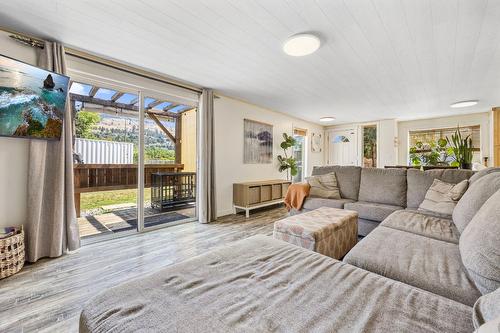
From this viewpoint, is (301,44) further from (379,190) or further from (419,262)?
(379,190)

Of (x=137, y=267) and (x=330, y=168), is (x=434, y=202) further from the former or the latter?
(x=137, y=267)

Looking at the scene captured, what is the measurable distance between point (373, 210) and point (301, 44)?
2.19 m

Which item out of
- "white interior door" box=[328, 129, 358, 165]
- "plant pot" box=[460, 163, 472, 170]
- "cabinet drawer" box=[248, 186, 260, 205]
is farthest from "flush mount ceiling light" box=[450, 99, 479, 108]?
"cabinet drawer" box=[248, 186, 260, 205]

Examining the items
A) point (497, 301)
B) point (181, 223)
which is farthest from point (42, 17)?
point (497, 301)

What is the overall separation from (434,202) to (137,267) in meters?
3.26

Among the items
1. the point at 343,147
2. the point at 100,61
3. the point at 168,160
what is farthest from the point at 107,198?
the point at 343,147

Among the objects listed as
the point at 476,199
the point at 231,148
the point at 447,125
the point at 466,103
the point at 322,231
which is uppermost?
the point at 466,103

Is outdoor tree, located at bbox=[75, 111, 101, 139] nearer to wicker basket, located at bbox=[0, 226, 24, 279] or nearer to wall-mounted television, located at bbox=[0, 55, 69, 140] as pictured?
wall-mounted television, located at bbox=[0, 55, 69, 140]

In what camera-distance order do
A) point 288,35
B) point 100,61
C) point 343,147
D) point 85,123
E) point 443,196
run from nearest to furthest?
point 288,35 < point 443,196 < point 100,61 < point 85,123 < point 343,147

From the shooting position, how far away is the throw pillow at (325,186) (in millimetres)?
3431

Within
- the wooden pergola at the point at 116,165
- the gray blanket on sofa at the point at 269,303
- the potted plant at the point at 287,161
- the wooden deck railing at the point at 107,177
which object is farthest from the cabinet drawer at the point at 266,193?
the gray blanket on sofa at the point at 269,303

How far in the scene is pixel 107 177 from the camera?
3533mm

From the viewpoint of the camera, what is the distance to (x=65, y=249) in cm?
241

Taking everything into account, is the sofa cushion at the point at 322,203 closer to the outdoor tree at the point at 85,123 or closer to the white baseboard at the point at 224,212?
the white baseboard at the point at 224,212
